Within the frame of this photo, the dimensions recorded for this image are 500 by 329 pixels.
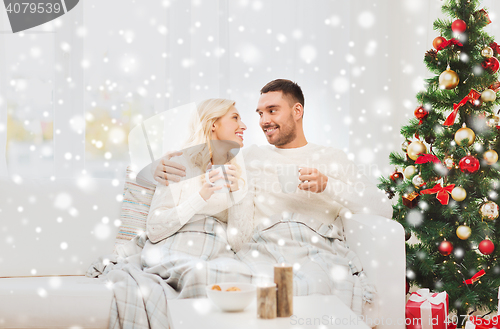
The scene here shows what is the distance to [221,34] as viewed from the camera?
280 cm

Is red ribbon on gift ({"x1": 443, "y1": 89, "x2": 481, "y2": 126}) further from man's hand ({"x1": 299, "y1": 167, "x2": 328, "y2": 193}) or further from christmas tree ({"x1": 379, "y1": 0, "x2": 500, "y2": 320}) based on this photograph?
man's hand ({"x1": 299, "y1": 167, "x2": 328, "y2": 193})

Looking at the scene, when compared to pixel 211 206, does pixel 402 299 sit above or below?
below

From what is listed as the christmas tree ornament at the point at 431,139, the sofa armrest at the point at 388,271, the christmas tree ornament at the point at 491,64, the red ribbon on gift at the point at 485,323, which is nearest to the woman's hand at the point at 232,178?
the sofa armrest at the point at 388,271

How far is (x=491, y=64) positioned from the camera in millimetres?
1989

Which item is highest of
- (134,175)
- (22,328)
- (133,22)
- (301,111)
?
(133,22)

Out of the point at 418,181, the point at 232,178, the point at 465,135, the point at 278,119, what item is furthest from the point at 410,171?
the point at 232,178

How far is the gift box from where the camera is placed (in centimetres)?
177

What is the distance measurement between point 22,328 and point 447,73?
1.98m

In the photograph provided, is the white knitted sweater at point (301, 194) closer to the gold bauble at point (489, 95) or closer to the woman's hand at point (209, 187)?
the woman's hand at point (209, 187)

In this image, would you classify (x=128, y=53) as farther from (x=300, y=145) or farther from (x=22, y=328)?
(x=22, y=328)

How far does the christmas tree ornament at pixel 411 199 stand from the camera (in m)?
2.15

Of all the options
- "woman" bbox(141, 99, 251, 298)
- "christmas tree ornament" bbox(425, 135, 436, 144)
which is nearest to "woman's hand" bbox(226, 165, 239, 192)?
"woman" bbox(141, 99, 251, 298)

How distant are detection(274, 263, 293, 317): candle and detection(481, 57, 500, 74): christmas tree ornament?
1436 millimetres

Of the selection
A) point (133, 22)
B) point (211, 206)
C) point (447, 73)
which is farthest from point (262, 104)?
point (133, 22)
